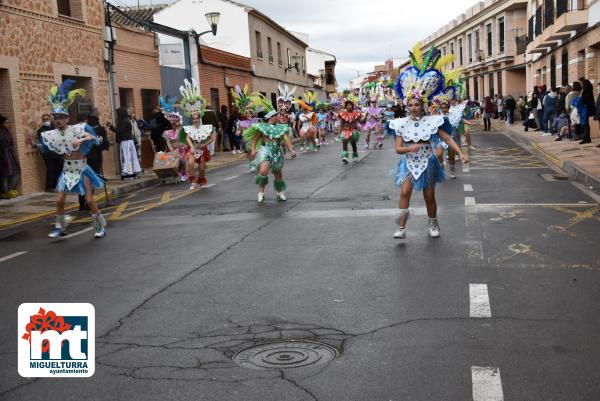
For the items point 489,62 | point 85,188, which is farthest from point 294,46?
point 85,188

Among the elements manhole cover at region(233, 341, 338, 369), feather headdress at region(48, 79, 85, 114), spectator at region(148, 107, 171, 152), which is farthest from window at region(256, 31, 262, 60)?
manhole cover at region(233, 341, 338, 369)

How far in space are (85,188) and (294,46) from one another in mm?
43217

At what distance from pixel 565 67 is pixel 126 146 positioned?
2044 centimetres

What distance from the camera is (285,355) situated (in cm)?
450

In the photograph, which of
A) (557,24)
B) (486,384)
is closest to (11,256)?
(486,384)

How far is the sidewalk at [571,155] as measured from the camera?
43.3 feet

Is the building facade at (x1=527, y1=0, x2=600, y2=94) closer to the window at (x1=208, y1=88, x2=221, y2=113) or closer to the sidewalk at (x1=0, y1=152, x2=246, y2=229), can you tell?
the window at (x1=208, y1=88, x2=221, y2=113)

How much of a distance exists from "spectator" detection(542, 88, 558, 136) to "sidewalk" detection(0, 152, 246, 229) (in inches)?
589

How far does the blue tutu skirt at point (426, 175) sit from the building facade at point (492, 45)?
130 ft

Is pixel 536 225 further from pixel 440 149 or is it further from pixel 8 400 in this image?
pixel 8 400

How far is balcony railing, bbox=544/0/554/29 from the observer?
3029 cm

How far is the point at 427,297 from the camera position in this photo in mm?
5660

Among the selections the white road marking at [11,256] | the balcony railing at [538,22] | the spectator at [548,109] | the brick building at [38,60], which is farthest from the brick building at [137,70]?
the balcony railing at [538,22]

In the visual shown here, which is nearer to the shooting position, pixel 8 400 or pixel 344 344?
pixel 8 400
